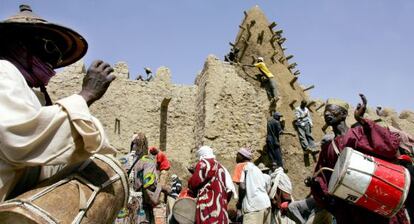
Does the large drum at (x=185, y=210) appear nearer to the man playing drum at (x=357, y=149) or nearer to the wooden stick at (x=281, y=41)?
the man playing drum at (x=357, y=149)

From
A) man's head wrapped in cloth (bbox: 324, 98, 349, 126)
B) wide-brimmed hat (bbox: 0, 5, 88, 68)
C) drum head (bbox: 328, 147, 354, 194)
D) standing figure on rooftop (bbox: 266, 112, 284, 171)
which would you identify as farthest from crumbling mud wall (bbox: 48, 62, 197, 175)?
wide-brimmed hat (bbox: 0, 5, 88, 68)

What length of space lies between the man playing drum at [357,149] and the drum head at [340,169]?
0.83 ft

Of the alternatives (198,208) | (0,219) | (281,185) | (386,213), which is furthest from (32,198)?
(281,185)

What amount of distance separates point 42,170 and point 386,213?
100 inches

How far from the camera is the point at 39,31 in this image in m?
2.47

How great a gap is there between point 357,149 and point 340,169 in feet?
1.14

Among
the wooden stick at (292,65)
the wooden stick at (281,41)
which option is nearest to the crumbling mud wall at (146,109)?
the wooden stick at (281,41)

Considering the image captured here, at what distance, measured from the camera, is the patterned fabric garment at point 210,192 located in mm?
5660

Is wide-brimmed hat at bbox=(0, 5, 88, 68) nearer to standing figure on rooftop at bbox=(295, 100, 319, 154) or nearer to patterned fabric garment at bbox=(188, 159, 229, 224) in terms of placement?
patterned fabric garment at bbox=(188, 159, 229, 224)

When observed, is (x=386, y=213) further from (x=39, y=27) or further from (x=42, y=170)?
(x=39, y=27)

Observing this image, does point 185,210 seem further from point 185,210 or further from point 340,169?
point 340,169

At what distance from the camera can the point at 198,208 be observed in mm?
5723

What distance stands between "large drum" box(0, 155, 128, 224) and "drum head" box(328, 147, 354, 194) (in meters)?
1.85

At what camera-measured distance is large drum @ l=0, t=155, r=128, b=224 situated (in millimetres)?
1868
